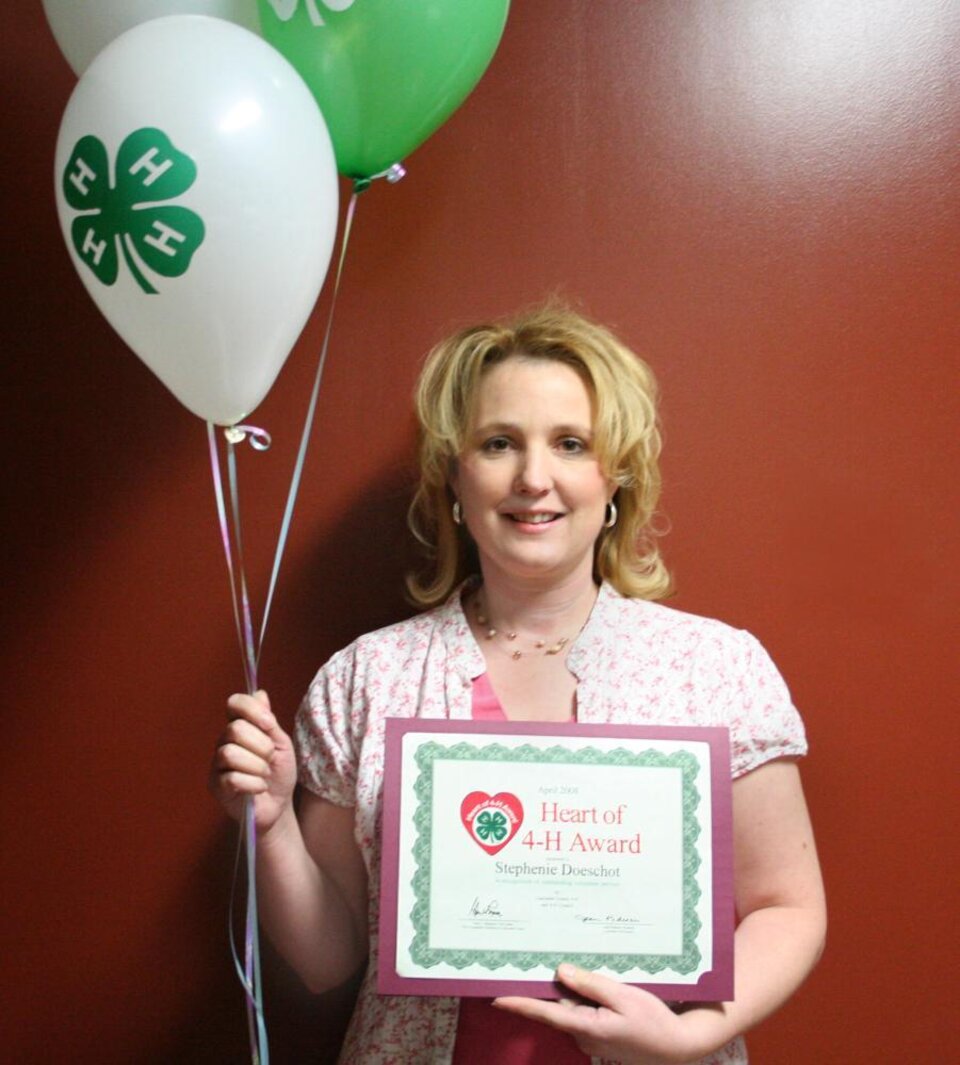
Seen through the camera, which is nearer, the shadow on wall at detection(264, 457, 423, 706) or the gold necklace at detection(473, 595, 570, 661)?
the gold necklace at detection(473, 595, 570, 661)

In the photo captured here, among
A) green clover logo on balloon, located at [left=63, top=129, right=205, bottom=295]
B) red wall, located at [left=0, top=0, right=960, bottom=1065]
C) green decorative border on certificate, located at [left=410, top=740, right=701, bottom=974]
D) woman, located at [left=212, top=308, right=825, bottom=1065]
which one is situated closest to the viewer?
green clover logo on balloon, located at [left=63, top=129, right=205, bottom=295]

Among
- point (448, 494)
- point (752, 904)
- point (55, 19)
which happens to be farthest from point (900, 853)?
point (55, 19)

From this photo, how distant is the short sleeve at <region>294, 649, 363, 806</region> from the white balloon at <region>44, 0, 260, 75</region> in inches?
29.7

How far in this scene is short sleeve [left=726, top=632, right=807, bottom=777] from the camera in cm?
133

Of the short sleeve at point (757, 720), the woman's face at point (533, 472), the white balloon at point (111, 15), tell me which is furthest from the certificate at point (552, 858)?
the white balloon at point (111, 15)

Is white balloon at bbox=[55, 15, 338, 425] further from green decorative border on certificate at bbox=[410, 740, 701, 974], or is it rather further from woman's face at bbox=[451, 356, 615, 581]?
green decorative border on certificate at bbox=[410, 740, 701, 974]

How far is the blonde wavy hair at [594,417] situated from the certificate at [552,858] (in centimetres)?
32

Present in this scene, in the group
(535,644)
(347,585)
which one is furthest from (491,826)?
(347,585)

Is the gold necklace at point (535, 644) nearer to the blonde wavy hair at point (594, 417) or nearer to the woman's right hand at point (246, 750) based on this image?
the blonde wavy hair at point (594, 417)

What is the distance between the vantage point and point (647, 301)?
1.64m

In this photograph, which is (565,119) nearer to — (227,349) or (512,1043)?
(227,349)

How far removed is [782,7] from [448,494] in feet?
2.78

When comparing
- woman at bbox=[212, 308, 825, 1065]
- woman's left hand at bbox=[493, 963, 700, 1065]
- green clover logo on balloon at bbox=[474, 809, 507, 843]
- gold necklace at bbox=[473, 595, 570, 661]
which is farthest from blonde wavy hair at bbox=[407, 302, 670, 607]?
woman's left hand at bbox=[493, 963, 700, 1065]
